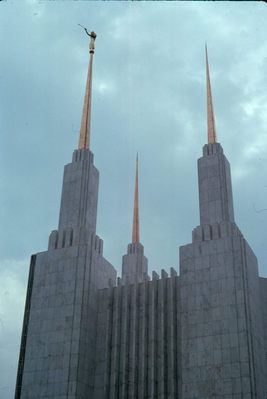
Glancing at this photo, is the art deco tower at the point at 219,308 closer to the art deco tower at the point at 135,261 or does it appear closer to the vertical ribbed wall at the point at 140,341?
the vertical ribbed wall at the point at 140,341

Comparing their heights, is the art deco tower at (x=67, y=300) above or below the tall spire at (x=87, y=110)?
below

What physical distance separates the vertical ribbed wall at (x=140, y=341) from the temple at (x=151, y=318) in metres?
0.06

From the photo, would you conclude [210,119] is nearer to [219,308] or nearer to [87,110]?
[87,110]

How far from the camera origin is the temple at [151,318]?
27.8 meters

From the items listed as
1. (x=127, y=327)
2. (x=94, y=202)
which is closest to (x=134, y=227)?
(x=94, y=202)

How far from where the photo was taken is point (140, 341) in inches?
1240

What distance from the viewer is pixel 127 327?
106ft

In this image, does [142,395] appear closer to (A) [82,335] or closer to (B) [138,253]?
(A) [82,335]

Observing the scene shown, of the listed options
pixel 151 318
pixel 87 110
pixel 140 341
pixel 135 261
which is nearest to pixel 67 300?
pixel 140 341

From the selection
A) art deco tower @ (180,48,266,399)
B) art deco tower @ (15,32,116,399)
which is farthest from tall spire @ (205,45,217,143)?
art deco tower @ (15,32,116,399)

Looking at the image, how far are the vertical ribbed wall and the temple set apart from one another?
6 centimetres

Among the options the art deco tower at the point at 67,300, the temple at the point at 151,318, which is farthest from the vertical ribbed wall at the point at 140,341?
the art deco tower at the point at 67,300

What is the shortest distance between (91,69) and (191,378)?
87.4 ft

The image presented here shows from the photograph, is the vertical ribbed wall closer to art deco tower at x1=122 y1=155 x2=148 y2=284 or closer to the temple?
the temple
